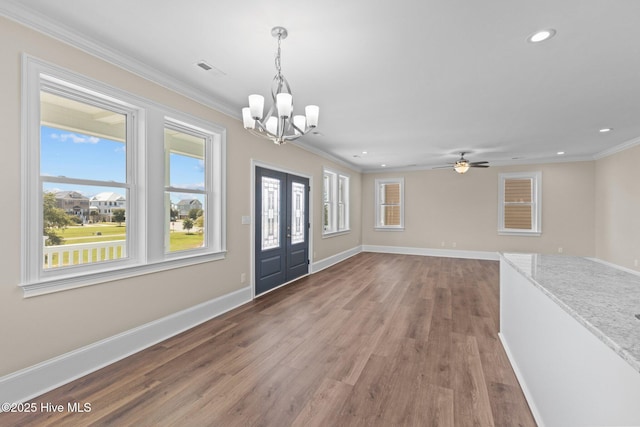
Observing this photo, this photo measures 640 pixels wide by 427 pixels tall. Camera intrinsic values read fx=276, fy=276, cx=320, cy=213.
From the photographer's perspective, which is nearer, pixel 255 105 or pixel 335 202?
pixel 255 105

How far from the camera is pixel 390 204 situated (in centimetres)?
905

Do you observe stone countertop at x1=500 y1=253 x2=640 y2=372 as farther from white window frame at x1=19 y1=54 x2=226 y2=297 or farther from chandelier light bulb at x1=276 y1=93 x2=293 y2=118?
white window frame at x1=19 y1=54 x2=226 y2=297

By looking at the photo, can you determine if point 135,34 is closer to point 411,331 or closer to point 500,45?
point 500,45

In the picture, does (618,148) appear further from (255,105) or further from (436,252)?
(255,105)

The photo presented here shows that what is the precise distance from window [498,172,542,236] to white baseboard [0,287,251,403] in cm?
785

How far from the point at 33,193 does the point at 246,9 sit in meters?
2.06

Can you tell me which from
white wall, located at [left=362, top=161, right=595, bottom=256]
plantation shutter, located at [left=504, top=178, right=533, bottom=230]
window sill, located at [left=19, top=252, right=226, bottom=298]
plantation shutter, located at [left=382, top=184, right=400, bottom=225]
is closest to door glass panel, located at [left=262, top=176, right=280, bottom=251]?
window sill, located at [left=19, top=252, right=226, bottom=298]

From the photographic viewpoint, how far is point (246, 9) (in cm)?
193

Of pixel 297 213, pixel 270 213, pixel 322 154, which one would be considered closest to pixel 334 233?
pixel 297 213

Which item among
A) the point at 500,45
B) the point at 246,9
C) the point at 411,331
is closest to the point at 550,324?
the point at 411,331

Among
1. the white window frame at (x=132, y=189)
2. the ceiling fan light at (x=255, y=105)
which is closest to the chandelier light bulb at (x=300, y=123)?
the ceiling fan light at (x=255, y=105)

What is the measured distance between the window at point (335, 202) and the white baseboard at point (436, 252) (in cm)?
165

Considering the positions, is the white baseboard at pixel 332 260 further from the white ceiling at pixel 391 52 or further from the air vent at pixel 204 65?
the air vent at pixel 204 65

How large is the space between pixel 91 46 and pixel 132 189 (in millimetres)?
1240
